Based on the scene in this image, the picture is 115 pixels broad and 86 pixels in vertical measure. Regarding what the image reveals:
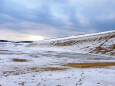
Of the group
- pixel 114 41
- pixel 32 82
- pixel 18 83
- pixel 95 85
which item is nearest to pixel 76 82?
pixel 95 85

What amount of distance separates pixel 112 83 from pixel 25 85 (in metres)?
6.44

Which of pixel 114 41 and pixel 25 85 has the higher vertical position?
pixel 114 41

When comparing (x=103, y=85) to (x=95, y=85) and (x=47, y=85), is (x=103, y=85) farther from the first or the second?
(x=47, y=85)

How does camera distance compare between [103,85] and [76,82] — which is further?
[76,82]

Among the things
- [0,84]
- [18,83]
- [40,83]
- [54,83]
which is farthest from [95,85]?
A: [0,84]

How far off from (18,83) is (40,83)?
165cm

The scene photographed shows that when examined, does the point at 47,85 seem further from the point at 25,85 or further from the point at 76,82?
the point at 76,82

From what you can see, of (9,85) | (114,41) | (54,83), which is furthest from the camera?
(114,41)

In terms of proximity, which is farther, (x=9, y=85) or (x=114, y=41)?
Answer: (x=114, y=41)

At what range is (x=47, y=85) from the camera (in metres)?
9.05

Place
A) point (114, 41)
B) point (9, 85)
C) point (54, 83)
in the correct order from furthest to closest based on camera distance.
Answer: point (114, 41), point (54, 83), point (9, 85)

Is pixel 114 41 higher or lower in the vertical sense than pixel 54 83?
higher

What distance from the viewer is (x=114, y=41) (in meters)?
61.8

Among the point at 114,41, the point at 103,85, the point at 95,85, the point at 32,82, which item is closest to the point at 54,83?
the point at 32,82
